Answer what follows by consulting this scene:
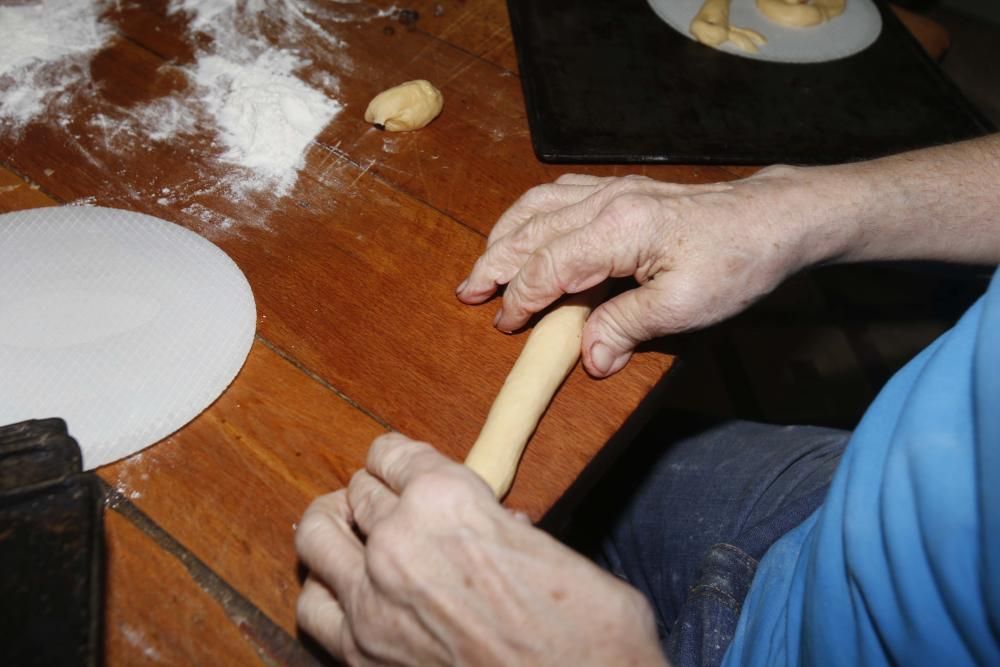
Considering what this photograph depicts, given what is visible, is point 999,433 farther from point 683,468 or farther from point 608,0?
point 608,0

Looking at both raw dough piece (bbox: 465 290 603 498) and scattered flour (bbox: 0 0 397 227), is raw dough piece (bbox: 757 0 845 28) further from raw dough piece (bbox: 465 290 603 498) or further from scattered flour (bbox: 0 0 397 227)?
raw dough piece (bbox: 465 290 603 498)

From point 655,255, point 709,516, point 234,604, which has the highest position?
point 655,255

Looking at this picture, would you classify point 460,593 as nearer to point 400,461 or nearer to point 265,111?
point 400,461

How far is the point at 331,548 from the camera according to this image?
599mm

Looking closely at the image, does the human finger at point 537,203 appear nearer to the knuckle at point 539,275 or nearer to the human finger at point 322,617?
the knuckle at point 539,275

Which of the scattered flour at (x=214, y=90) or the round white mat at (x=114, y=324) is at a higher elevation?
the scattered flour at (x=214, y=90)

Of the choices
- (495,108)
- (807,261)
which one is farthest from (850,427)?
(495,108)

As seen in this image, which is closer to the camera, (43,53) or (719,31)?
(43,53)

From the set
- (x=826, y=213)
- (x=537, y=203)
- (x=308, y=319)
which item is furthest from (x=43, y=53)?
(x=826, y=213)

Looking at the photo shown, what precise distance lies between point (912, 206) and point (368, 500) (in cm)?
69

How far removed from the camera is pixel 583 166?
1.01m

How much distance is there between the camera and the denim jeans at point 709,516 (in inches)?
31.4

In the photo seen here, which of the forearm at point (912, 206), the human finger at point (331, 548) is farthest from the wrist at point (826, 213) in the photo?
the human finger at point (331, 548)

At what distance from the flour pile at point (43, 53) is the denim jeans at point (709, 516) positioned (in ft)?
3.30
